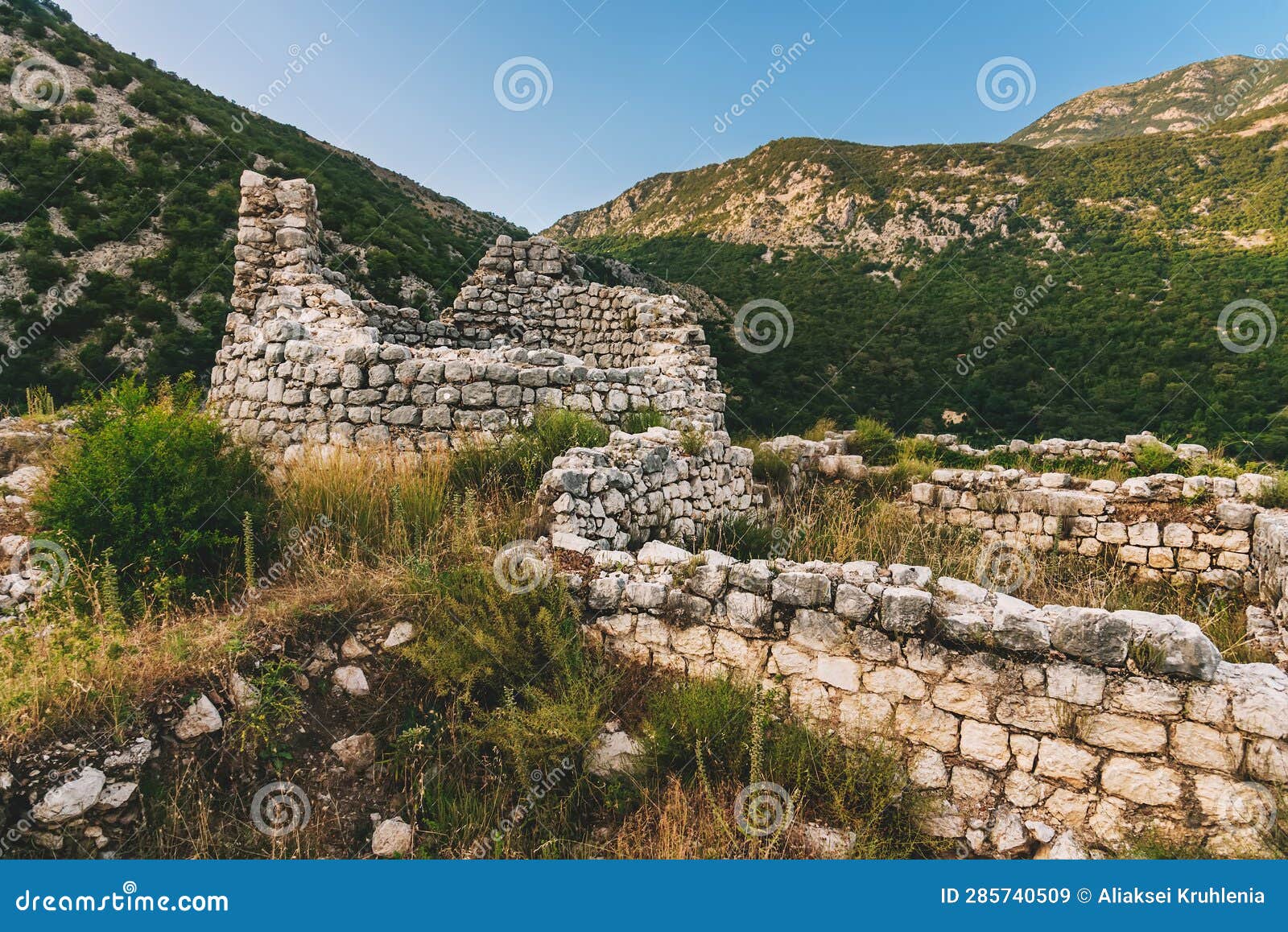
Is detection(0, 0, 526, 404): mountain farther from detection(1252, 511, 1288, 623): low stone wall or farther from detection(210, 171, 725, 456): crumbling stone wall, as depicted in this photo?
detection(1252, 511, 1288, 623): low stone wall

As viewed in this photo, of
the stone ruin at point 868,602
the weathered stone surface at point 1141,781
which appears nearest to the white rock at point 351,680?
the stone ruin at point 868,602

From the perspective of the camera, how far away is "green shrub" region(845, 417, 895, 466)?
11359mm

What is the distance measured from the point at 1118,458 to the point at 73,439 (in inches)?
560

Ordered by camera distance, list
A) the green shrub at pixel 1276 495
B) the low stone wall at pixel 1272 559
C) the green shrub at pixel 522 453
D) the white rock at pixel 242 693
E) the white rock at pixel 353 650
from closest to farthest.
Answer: the white rock at pixel 242 693 → the white rock at pixel 353 650 → the green shrub at pixel 522 453 → the low stone wall at pixel 1272 559 → the green shrub at pixel 1276 495

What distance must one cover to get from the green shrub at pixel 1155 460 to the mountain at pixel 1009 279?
897 cm

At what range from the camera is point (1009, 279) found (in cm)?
3122

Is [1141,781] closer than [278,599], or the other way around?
[1141,781]

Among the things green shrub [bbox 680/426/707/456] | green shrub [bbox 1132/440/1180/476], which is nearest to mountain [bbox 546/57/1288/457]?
green shrub [bbox 1132/440/1180/476]

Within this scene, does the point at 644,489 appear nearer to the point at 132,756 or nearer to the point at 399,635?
the point at 399,635

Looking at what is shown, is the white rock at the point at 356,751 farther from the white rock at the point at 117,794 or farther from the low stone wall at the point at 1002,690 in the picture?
the low stone wall at the point at 1002,690

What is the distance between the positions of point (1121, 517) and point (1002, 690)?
22.6 feet

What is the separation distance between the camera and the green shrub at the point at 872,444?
11.4 meters

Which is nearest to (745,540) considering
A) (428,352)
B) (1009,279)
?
(428,352)

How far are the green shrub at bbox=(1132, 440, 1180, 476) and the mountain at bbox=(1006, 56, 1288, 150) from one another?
156ft
